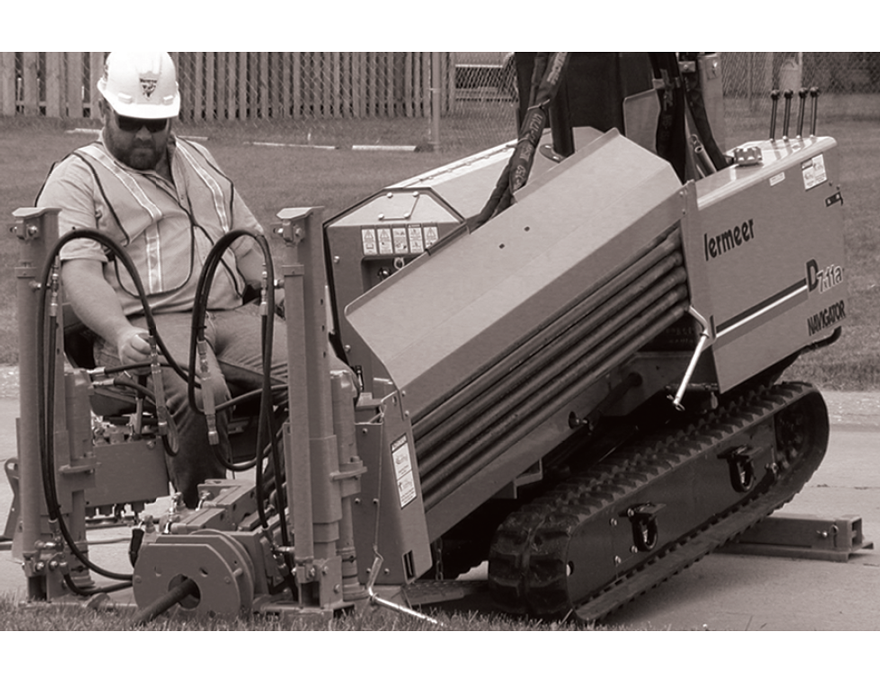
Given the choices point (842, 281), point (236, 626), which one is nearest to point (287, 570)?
point (236, 626)

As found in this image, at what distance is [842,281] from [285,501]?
9.27ft

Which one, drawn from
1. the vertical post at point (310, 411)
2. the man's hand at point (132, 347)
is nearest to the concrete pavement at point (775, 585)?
the man's hand at point (132, 347)

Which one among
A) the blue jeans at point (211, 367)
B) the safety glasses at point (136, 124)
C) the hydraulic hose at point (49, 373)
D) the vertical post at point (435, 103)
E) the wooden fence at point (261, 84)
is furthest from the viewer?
the wooden fence at point (261, 84)

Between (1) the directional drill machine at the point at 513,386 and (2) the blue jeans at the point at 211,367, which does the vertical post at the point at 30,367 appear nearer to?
(1) the directional drill machine at the point at 513,386

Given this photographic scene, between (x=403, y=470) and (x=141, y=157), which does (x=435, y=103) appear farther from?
(x=403, y=470)

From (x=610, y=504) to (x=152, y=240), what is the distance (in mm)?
1851

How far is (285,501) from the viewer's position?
191 inches

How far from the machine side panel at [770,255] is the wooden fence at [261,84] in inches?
490

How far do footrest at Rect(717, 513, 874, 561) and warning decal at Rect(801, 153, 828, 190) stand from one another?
1.35 metres

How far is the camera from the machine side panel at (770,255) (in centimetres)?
573

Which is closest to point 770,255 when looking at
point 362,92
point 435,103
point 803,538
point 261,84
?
point 803,538

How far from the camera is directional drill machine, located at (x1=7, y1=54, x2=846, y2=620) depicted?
460 cm

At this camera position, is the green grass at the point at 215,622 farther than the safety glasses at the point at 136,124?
No

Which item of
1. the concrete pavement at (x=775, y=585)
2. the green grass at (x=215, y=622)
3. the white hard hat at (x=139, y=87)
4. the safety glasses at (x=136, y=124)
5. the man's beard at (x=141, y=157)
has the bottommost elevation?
the concrete pavement at (x=775, y=585)
